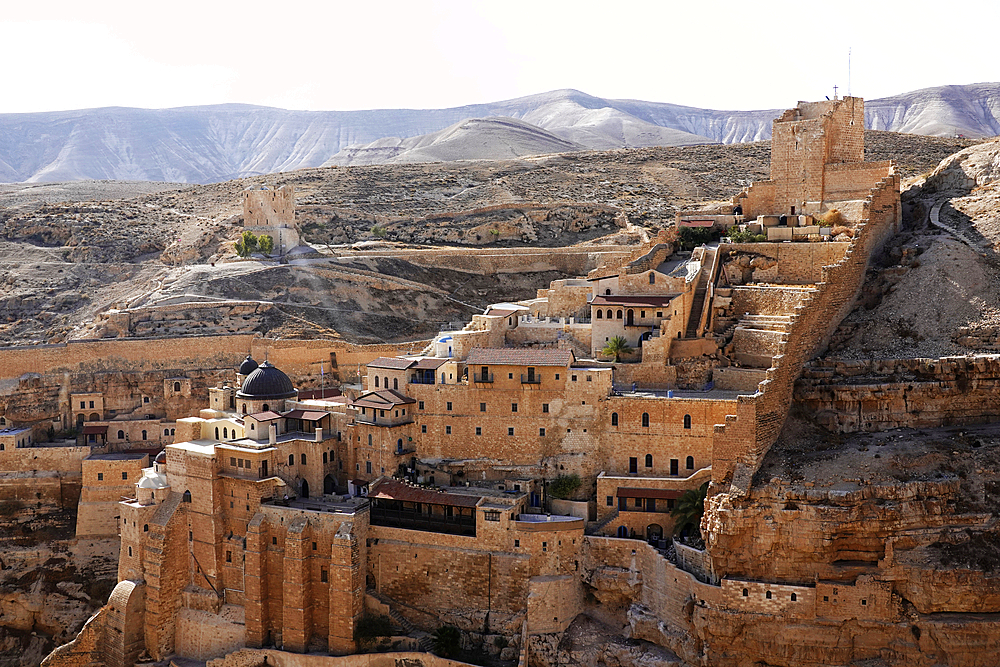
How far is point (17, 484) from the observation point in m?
36.9

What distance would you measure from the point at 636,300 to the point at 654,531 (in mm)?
7769

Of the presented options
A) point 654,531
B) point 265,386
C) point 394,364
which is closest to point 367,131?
point 265,386

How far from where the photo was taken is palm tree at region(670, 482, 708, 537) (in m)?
26.9

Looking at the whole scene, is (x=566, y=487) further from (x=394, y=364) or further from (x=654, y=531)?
(x=394, y=364)

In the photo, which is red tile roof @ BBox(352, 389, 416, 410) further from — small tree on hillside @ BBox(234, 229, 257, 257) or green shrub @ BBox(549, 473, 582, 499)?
small tree on hillside @ BBox(234, 229, 257, 257)

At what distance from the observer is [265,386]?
33875mm

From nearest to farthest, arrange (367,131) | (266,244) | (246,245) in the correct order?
(266,244)
(246,245)
(367,131)

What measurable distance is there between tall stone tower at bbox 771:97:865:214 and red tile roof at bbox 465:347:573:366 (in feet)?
40.9

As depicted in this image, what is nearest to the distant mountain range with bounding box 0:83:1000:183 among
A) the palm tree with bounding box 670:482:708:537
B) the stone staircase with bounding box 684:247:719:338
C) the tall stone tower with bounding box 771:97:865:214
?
the tall stone tower with bounding box 771:97:865:214

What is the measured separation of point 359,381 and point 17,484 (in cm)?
1359

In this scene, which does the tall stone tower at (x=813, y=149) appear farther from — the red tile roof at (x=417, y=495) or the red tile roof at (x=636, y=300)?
the red tile roof at (x=417, y=495)

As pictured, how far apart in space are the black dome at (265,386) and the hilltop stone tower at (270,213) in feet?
75.9

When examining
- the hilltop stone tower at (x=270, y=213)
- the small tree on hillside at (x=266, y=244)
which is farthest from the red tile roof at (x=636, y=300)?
the hilltop stone tower at (x=270, y=213)

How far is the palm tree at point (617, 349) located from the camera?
31250 mm
